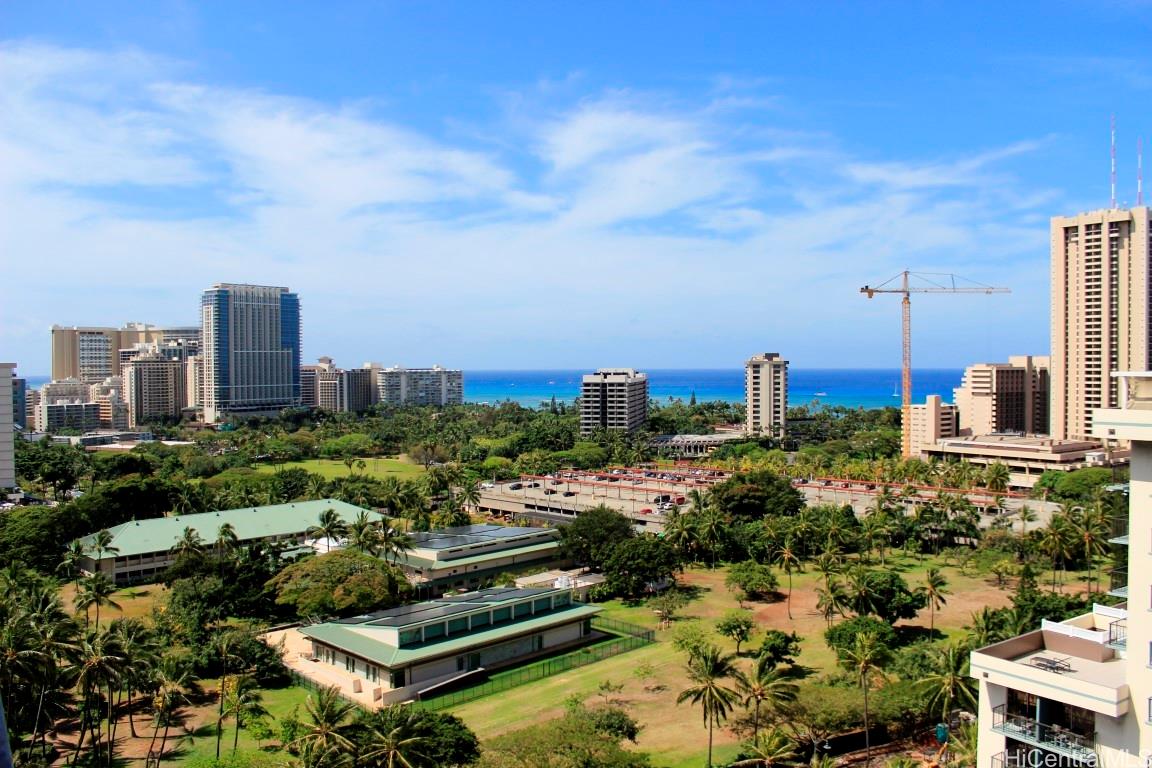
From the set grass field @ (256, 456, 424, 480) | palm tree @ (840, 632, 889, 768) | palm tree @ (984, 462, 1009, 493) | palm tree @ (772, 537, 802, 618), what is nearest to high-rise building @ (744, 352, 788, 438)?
grass field @ (256, 456, 424, 480)

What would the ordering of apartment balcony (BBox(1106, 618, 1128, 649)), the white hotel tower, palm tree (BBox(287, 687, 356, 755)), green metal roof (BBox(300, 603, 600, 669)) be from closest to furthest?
the white hotel tower → apartment balcony (BBox(1106, 618, 1128, 649)) → palm tree (BBox(287, 687, 356, 755)) → green metal roof (BBox(300, 603, 600, 669))

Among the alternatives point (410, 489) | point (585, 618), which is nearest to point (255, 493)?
point (410, 489)

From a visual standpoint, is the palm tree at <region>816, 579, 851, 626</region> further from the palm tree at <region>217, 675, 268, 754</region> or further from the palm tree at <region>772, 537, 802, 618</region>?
the palm tree at <region>217, 675, 268, 754</region>

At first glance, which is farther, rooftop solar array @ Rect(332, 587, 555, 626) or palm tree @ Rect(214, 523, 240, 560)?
palm tree @ Rect(214, 523, 240, 560)

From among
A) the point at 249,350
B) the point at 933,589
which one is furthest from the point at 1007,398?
the point at 249,350

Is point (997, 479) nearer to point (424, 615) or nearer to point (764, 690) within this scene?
point (764, 690)

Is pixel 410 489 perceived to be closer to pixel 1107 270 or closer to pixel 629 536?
pixel 629 536
